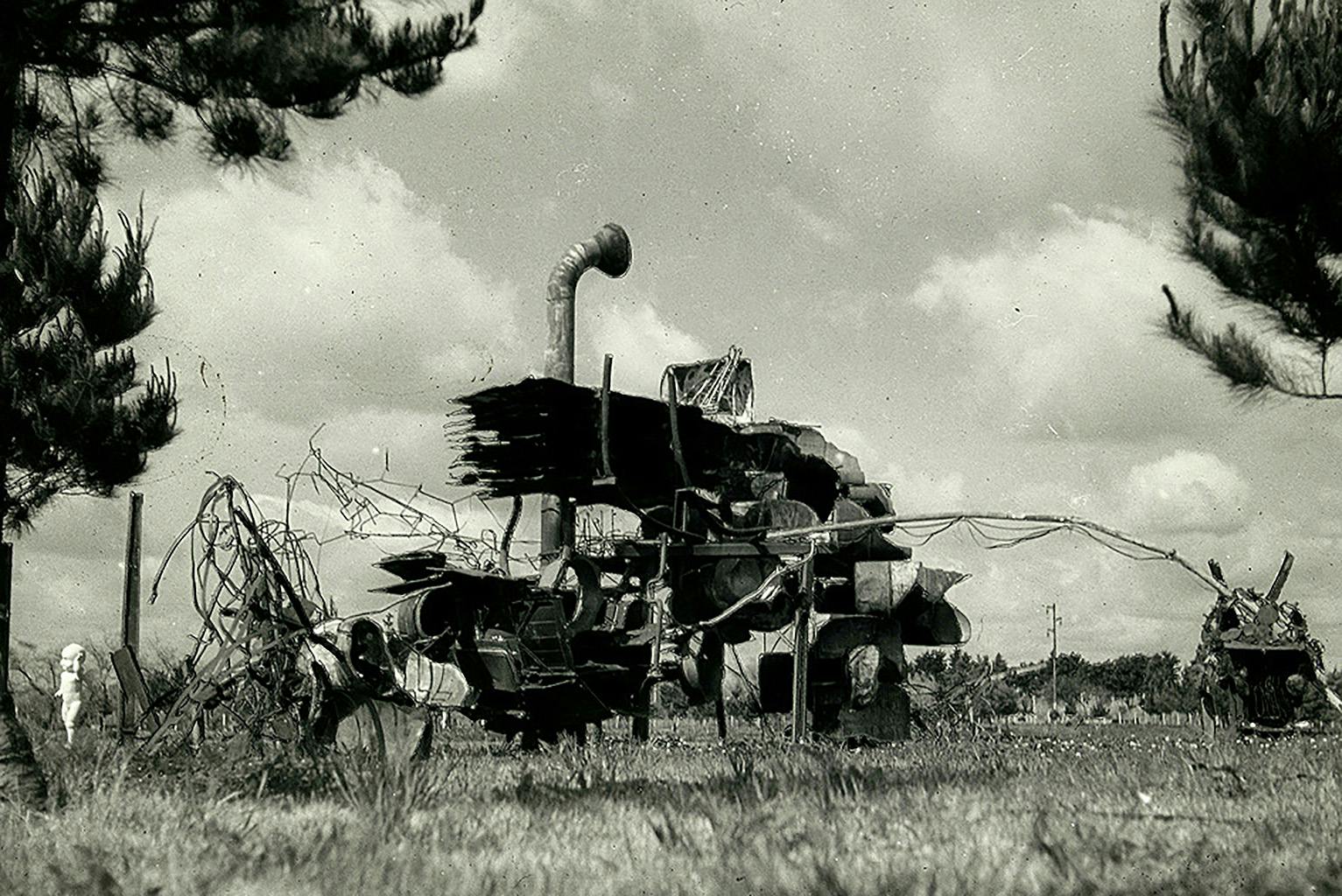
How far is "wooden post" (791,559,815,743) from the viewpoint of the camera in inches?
588

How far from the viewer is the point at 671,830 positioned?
543 cm

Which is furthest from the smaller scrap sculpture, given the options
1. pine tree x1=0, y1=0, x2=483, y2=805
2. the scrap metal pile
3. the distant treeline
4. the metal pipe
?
pine tree x1=0, y1=0, x2=483, y2=805

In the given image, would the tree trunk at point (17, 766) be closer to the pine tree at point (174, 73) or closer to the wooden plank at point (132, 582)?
the pine tree at point (174, 73)

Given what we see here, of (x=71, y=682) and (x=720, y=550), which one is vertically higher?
(x=720, y=550)

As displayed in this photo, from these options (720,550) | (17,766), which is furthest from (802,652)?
(17,766)

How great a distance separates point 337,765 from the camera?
255 inches

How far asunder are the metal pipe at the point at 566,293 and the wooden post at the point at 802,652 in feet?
11.2

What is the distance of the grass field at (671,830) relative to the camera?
4.66 meters

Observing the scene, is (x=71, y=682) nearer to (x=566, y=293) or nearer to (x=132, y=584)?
(x=132, y=584)

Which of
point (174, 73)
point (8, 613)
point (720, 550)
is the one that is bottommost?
point (8, 613)

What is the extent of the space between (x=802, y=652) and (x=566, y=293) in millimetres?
6853

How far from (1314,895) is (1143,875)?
529 mm

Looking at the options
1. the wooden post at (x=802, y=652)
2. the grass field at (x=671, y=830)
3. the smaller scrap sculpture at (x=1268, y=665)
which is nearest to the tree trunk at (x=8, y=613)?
the grass field at (x=671, y=830)

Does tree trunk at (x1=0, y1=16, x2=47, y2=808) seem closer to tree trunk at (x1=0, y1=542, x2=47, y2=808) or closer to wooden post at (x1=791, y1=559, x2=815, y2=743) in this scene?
tree trunk at (x1=0, y1=542, x2=47, y2=808)
